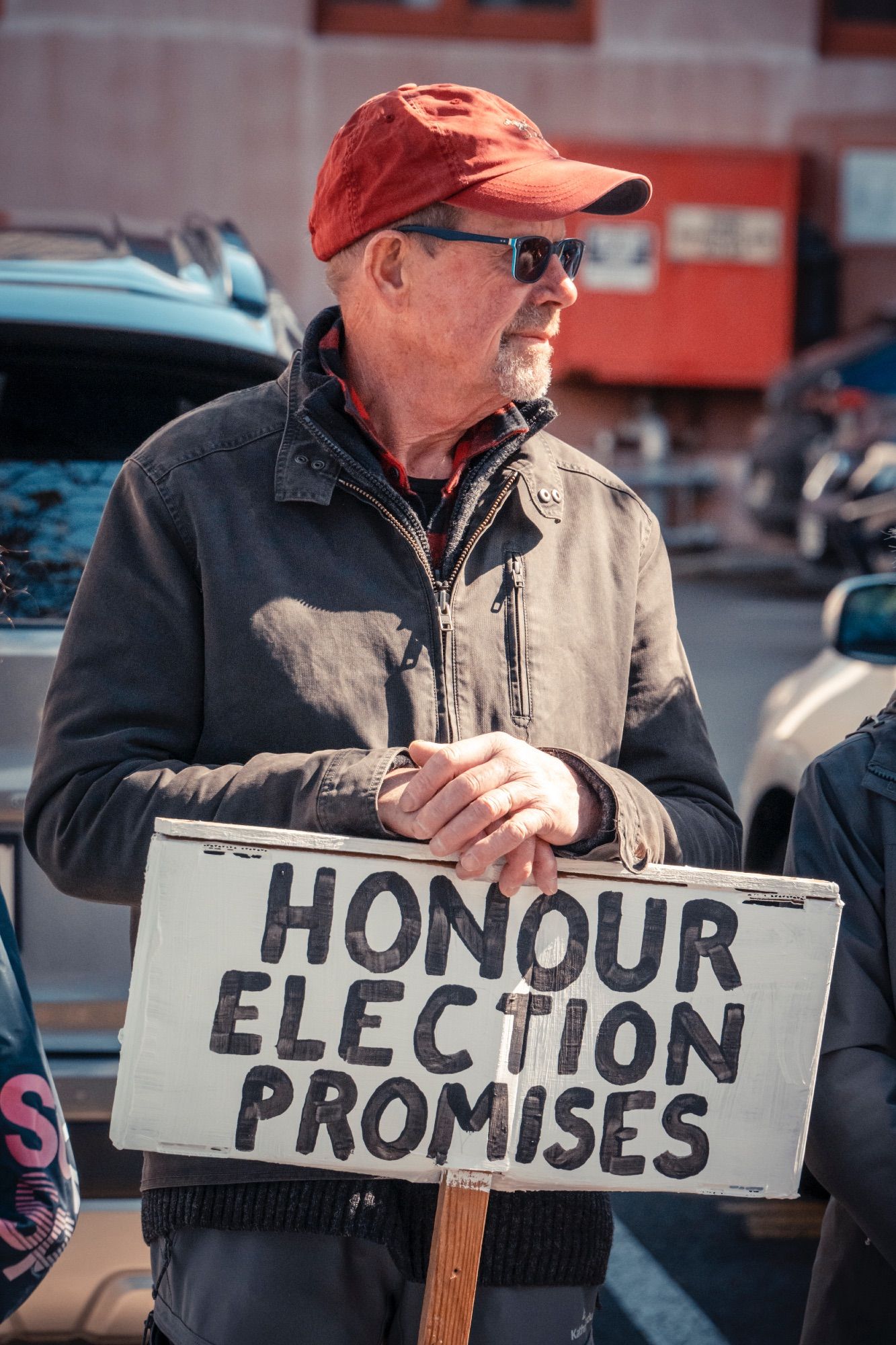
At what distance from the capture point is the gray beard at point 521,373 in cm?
207

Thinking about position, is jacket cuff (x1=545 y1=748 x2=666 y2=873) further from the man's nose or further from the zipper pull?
the man's nose

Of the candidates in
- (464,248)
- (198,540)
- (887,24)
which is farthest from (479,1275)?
(887,24)

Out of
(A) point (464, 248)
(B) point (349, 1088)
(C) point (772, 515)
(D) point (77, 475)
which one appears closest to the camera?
(B) point (349, 1088)

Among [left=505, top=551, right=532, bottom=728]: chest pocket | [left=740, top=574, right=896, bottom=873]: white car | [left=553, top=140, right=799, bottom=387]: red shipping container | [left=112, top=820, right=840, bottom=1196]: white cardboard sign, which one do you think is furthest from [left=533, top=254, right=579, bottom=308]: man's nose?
[left=553, top=140, right=799, bottom=387]: red shipping container

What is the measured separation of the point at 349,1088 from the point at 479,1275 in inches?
12.3

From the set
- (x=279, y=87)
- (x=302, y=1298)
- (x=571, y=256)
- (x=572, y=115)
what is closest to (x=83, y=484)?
(x=571, y=256)

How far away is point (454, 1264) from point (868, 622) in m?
1.61

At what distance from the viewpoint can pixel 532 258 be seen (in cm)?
209

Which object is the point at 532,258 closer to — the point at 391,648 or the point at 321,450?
the point at 321,450

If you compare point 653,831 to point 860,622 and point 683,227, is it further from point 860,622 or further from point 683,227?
point 683,227

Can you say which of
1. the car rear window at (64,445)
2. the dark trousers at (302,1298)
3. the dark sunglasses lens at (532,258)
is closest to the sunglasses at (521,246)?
the dark sunglasses lens at (532,258)

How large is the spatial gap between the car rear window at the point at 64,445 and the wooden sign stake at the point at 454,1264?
1287 mm

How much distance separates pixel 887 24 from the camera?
1711cm

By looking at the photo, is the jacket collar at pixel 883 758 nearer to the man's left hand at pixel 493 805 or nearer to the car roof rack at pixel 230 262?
the man's left hand at pixel 493 805
